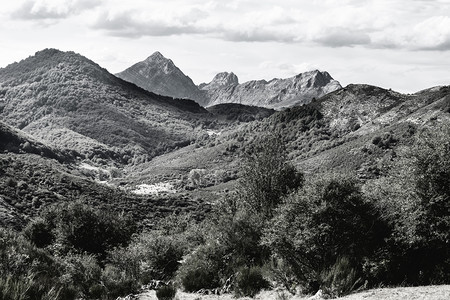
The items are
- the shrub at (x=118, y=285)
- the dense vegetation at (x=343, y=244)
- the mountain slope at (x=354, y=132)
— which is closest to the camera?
the dense vegetation at (x=343, y=244)

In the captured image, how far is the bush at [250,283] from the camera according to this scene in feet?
77.7

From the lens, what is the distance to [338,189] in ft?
76.1

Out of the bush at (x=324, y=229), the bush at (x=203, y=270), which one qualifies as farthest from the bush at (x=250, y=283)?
the bush at (x=203, y=270)

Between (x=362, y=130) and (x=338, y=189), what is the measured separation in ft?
440

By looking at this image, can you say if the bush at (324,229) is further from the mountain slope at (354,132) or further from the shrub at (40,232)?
the mountain slope at (354,132)

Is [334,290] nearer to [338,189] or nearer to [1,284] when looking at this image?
[338,189]

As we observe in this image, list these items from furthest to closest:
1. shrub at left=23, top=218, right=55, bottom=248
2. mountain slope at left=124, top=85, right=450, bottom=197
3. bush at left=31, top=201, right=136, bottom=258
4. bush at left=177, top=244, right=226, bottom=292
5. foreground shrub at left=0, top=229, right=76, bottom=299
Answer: mountain slope at left=124, top=85, right=450, bottom=197 → shrub at left=23, top=218, right=55, bottom=248 → bush at left=31, top=201, right=136, bottom=258 → bush at left=177, top=244, right=226, bottom=292 → foreground shrub at left=0, top=229, right=76, bottom=299

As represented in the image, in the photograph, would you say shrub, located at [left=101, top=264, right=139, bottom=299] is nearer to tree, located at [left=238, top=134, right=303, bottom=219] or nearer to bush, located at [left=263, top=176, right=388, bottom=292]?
bush, located at [left=263, top=176, right=388, bottom=292]

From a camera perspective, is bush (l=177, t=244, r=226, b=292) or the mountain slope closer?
bush (l=177, t=244, r=226, b=292)

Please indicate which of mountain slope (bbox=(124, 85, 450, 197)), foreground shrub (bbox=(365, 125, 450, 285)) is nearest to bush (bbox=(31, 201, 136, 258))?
foreground shrub (bbox=(365, 125, 450, 285))

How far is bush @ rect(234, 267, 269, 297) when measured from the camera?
77.7 ft

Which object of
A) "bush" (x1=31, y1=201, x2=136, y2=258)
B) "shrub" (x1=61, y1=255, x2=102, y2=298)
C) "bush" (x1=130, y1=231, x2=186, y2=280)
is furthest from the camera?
"bush" (x1=31, y1=201, x2=136, y2=258)

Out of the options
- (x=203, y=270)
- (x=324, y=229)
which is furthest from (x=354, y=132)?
(x=324, y=229)

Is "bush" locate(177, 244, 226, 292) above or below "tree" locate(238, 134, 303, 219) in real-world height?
below
